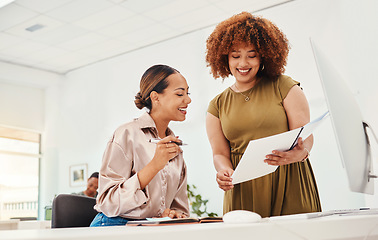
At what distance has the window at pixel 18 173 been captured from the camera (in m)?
6.65

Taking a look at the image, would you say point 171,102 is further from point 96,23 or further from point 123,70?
point 123,70

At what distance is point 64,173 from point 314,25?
4.83 meters

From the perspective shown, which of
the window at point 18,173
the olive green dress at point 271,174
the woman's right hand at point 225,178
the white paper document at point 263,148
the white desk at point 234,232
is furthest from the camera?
the window at point 18,173

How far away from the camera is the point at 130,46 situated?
240 inches

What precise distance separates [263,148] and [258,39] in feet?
2.27

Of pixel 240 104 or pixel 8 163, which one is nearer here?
pixel 240 104

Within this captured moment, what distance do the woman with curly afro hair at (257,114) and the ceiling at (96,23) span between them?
3268 millimetres

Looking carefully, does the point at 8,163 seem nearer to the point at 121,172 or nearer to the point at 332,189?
the point at 332,189

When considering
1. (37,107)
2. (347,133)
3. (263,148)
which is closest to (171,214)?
(263,148)

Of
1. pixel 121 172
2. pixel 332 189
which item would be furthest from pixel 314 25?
pixel 121 172

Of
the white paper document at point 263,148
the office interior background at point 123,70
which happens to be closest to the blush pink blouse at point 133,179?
the white paper document at point 263,148

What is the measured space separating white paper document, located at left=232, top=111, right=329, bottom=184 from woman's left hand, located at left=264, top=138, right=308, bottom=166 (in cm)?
2

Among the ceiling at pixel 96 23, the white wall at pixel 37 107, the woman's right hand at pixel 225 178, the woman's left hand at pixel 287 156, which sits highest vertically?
the ceiling at pixel 96 23

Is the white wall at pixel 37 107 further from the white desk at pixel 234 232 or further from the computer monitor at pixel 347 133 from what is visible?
the white desk at pixel 234 232
